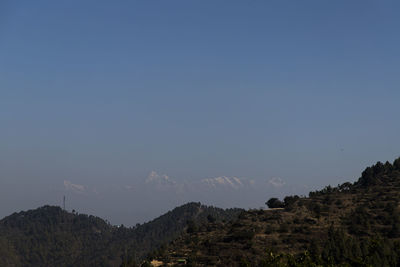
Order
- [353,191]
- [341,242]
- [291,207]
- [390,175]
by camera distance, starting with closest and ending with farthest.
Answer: [341,242] → [291,207] → [353,191] → [390,175]

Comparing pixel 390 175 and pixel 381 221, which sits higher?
pixel 390 175

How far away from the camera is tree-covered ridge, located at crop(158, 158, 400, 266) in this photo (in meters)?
101

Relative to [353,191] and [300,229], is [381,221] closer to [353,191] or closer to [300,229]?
[300,229]

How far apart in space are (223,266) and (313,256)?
23834 millimetres

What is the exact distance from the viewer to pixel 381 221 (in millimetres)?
131750

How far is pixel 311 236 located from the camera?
125 m

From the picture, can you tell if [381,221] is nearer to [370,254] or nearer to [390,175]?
[370,254]

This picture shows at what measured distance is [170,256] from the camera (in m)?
138

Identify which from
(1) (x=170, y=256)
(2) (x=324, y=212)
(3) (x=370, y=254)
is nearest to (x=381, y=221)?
(2) (x=324, y=212)

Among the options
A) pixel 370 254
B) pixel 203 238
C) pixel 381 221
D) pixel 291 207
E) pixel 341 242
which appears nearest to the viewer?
pixel 370 254

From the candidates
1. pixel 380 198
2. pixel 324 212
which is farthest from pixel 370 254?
pixel 380 198

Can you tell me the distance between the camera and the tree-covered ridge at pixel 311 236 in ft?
331

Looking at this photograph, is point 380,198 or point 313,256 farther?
point 380,198

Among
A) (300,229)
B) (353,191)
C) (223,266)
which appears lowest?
(223,266)
